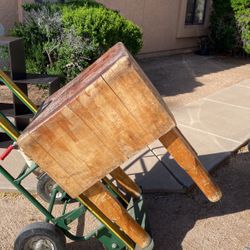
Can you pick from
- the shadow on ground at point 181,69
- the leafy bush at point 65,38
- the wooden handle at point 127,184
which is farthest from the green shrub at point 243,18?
the wooden handle at point 127,184

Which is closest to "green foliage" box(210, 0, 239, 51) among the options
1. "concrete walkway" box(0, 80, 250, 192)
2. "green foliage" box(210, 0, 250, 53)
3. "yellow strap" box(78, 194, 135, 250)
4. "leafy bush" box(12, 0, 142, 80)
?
"green foliage" box(210, 0, 250, 53)

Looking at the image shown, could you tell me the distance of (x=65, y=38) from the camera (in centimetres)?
663

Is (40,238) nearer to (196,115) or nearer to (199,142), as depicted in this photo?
(199,142)

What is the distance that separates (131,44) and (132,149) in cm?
542

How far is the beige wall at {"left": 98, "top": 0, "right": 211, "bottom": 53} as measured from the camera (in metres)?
10.7

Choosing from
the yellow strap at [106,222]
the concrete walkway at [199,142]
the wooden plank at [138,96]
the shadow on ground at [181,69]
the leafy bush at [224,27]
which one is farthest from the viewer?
the leafy bush at [224,27]

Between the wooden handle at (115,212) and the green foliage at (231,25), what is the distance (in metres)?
10.4

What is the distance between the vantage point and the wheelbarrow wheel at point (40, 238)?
2846 millimetres

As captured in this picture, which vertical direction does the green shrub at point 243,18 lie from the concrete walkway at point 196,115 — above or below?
above

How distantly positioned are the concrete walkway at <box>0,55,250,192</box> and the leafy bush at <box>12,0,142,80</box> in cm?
178

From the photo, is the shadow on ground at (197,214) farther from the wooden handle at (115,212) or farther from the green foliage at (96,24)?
the green foliage at (96,24)

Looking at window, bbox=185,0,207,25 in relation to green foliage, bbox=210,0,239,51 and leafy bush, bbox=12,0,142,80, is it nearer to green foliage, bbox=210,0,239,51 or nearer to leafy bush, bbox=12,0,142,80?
green foliage, bbox=210,0,239,51

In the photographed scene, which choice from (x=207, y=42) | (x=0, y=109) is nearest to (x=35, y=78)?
(x=0, y=109)

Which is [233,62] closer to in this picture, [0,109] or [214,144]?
Answer: [214,144]
